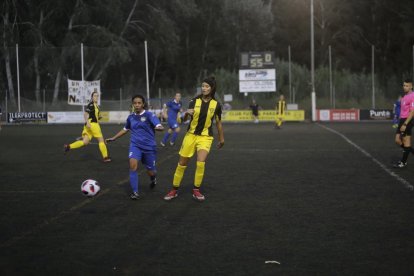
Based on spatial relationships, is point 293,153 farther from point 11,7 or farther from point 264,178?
point 11,7

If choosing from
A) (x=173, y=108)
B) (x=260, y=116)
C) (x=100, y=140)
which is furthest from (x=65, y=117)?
(x=100, y=140)

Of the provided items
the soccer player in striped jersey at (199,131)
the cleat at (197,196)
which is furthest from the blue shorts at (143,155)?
the cleat at (197,196)

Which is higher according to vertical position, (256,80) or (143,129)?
(256,80)

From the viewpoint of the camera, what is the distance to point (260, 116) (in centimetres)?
4097

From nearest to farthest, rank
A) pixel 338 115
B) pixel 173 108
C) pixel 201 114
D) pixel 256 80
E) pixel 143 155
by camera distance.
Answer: pixel 201 114, pixel 143 155, pixel 173 108, pixel 338 115, pixel 256 80

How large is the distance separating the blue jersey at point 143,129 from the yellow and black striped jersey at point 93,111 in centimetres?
554

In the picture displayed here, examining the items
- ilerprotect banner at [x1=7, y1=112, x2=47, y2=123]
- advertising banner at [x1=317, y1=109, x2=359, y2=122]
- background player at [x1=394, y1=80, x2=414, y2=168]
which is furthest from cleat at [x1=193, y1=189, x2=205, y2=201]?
ilerprotect banner at [x1=7, y1=112, x2=47, y2=123]

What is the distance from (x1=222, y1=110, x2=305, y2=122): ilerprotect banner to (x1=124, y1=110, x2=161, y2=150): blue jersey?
30.8m

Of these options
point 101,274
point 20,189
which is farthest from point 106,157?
point 101,274

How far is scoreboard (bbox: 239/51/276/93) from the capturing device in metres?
42.6

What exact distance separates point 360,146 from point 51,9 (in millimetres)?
37617

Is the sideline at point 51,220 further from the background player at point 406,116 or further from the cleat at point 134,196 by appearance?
the background player at point 406,116

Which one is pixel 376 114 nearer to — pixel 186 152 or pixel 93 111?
pixel 93 111

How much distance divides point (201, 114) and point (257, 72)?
34.6m
